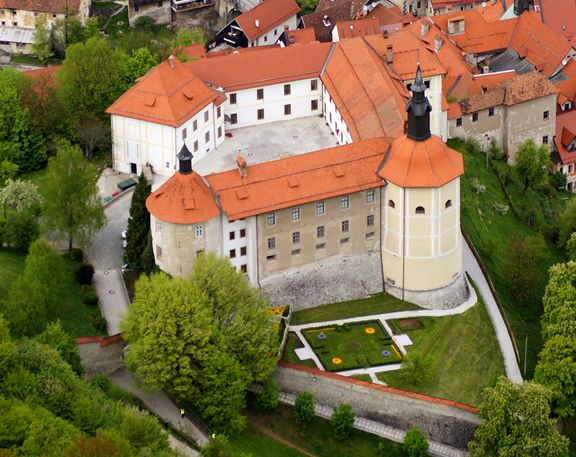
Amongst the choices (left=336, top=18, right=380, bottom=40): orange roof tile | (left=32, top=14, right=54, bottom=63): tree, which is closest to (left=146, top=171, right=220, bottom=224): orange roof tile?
(left=336, top=18, right=380, bottom=40): orange roof tile

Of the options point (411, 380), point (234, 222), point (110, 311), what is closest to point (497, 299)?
point (411, 380)

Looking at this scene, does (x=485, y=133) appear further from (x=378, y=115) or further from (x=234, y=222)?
(x=234, y=222)

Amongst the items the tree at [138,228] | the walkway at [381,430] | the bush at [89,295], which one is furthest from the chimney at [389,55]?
the walkway at [381,430]

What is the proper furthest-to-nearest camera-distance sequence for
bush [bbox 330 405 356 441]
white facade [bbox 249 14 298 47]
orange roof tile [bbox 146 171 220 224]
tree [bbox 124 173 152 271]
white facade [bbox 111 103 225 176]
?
white facade [bbox 249 14 298 47] → white facade [bbox 111 103 225 176] → tree [bbox 124 173 152 271] → orange roof tile [bbox 146 171 220 224] → bush [bbox 330 405 356 441]

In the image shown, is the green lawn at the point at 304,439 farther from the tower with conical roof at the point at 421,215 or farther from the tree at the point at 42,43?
the tree at the point at 42,43

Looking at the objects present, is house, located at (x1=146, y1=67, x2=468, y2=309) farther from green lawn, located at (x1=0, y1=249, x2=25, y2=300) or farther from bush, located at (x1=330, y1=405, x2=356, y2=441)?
bush, located at (x1=330, y1=405, x2=356, y2=441)

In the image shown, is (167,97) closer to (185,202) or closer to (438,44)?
(185,202)
